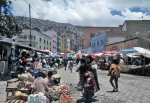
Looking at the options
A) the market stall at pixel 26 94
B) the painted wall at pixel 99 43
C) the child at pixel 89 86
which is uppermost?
the painted wall at pixel 99 43

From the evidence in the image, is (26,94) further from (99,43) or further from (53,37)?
(53,37)

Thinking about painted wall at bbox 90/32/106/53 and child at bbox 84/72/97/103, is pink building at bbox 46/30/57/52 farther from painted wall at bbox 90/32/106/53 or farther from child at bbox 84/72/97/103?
child at bbox 84/72/97/103

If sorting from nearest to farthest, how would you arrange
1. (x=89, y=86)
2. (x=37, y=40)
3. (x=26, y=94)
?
1. (x=89, y=86)
2. (x=26, y=94)
3. (x=37, y=40)

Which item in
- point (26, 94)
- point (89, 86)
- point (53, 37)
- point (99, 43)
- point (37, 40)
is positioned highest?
point (53, 37)

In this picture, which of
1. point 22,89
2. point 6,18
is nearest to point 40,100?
point 22,89

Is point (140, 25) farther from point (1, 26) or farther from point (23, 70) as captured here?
point (23, 70)

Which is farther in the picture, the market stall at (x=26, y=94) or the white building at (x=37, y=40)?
the white building at (x=37, y=40)

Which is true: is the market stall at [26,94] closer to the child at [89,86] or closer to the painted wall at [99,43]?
the child at [89,86]

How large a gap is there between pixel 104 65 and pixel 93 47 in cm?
3349

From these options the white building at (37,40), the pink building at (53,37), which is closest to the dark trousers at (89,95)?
the white building at (37,40)

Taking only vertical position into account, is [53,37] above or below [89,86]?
above

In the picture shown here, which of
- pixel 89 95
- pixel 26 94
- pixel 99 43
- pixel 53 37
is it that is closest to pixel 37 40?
pixel 53 37

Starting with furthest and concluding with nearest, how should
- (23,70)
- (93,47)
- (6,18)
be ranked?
(93,47) < (6,18) < (23,70)

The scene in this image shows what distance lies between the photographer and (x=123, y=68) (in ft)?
97.1
